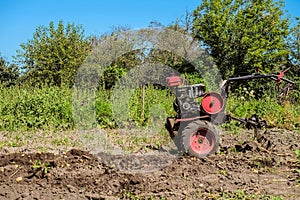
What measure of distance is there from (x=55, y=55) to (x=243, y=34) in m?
13.5

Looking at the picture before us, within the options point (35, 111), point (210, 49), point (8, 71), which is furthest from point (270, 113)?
point (8, 71)

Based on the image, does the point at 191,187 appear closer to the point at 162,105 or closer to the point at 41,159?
the point at 41,159

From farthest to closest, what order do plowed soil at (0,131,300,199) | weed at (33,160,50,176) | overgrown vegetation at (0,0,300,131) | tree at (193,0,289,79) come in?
1. tree at (193,0,289,79)
2. overgrown vegetation at (0,0,300,131)
3. weed at (33,160,50,176)
4. plowed soil at (0,131,300,199)

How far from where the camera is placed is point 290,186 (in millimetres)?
3949

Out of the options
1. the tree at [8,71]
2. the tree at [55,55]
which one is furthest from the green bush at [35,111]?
the tree at [8,71]

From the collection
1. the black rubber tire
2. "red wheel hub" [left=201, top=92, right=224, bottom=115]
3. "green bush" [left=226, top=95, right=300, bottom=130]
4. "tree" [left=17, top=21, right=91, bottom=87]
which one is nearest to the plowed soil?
the black rubber tire

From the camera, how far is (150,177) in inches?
161

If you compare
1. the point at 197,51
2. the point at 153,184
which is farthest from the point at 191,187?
the point at 197,51

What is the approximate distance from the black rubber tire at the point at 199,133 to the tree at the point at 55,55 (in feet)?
56.4

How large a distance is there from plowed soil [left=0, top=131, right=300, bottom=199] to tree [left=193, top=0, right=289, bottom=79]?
62.4 feet

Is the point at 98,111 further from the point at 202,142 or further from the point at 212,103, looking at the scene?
the point at 212,103

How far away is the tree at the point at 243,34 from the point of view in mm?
24516

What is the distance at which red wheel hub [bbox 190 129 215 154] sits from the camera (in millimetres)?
5188

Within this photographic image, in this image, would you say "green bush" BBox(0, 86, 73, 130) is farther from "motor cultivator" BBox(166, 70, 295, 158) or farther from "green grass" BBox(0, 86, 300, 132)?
"motor cultivator" BBox(166, 70, 295, 158)
